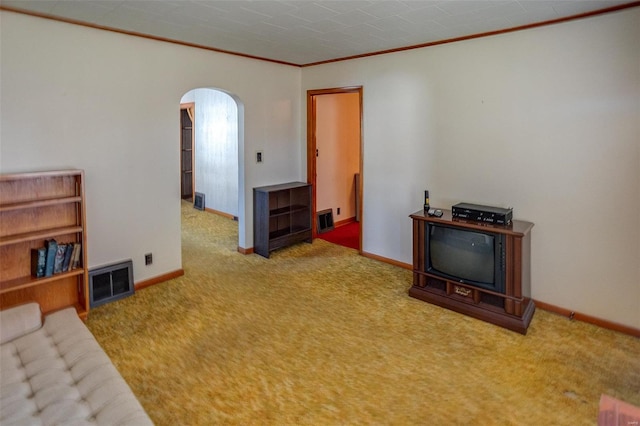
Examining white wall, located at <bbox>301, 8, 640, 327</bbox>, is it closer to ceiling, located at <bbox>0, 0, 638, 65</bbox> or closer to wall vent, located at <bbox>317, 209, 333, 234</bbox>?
ceiling, located at <bbox>0, 0, 638, 65</bbox>

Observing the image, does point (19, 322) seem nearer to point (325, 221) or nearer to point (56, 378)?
point (56, 378)

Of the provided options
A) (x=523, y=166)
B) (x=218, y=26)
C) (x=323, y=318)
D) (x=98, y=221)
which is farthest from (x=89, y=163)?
(x=523, y=166)

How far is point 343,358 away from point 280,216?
2750 millimetres

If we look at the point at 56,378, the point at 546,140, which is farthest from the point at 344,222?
the point at 56,378

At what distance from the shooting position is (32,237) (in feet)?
9.66

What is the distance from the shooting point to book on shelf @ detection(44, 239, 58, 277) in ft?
9.97

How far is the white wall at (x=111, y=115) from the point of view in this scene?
3.01 meters

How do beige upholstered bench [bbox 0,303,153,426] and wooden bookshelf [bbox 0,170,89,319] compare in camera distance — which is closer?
beige upholstered bench [bbox 0,303,153,426]

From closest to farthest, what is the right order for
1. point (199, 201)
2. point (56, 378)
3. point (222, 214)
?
point (56, 378)
point (222, 214)
point (199, 201)

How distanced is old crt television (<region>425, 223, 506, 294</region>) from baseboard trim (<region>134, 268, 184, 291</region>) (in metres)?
2.57

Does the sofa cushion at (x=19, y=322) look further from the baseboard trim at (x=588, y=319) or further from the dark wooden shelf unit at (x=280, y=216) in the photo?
the baseboard trim at (x=588, y=319)

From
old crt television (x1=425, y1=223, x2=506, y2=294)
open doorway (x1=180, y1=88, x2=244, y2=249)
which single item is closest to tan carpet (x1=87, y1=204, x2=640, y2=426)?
old crt television (x1=425, y1=223, x2=506, y2=294)

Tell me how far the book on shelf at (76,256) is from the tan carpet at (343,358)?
460 mm

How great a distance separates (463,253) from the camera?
3.39 metres
